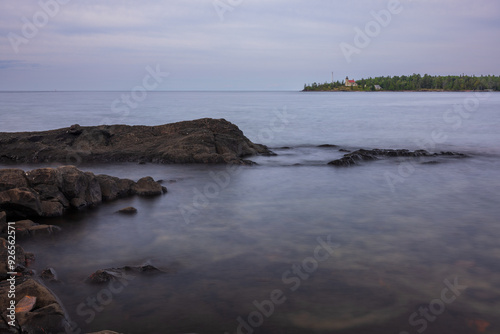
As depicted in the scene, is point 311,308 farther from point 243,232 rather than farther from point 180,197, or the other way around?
point 180,197

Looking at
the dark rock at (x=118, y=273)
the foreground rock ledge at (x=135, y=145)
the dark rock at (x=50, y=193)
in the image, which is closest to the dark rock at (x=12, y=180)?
the dark rock at (x=50, y=193)

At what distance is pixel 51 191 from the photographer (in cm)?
1063

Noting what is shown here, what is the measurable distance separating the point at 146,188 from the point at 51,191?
2754 millimetres

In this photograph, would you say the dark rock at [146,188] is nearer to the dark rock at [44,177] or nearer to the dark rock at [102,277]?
the dark rock at [44,177]

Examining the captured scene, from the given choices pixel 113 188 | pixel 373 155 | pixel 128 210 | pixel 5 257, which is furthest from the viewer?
pixel 373 155

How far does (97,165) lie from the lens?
17.8 metres

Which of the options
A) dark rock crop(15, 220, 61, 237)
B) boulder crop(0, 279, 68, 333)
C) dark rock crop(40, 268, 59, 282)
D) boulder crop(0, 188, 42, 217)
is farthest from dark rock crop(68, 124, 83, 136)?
boulder crop(0, 279, 68, 333)

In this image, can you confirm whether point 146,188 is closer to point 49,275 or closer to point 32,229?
point 32,229

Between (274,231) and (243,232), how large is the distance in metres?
0.69

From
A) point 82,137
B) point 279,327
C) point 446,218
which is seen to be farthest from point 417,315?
point 82,137

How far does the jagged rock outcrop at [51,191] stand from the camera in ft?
31.9

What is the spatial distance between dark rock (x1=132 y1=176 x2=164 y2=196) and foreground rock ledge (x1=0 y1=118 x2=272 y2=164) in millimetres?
5313

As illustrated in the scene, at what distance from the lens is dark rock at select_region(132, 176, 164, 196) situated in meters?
12.6

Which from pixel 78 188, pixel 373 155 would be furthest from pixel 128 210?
pixel 373 155
